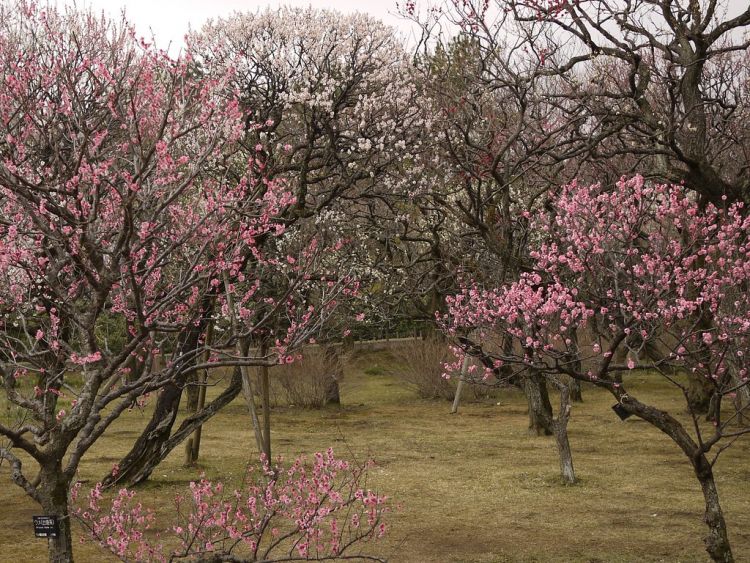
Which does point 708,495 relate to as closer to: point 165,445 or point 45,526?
point 45,526

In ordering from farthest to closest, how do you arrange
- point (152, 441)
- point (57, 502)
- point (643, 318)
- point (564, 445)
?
point (152, 441) → point (564, 445) → point (643, 318) → point (57, 502)

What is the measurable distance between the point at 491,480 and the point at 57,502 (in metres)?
8.14

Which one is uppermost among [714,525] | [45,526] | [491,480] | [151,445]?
[45,526]

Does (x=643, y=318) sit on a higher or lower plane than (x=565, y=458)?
higher

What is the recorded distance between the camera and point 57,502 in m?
6.64

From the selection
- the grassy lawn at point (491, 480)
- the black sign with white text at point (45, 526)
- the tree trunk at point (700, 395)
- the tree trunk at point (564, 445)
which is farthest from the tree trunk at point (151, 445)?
the tree trunk at point (700, 395)

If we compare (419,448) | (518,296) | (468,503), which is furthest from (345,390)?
(518,296)

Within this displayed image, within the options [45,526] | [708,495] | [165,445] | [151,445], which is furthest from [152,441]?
[708,495]

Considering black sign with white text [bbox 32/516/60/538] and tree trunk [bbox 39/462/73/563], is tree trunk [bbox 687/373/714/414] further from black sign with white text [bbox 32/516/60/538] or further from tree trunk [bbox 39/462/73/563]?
black sign with white text [bbox 32/516/60/538]

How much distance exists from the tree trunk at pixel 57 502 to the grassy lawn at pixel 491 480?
3035mm

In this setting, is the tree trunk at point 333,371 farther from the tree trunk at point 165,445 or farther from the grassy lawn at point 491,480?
the tree trunk at point 165,445

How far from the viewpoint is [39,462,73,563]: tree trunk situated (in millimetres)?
6586

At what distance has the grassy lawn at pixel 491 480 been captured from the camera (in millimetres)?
9828

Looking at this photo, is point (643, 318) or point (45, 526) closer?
point (45, 526)
